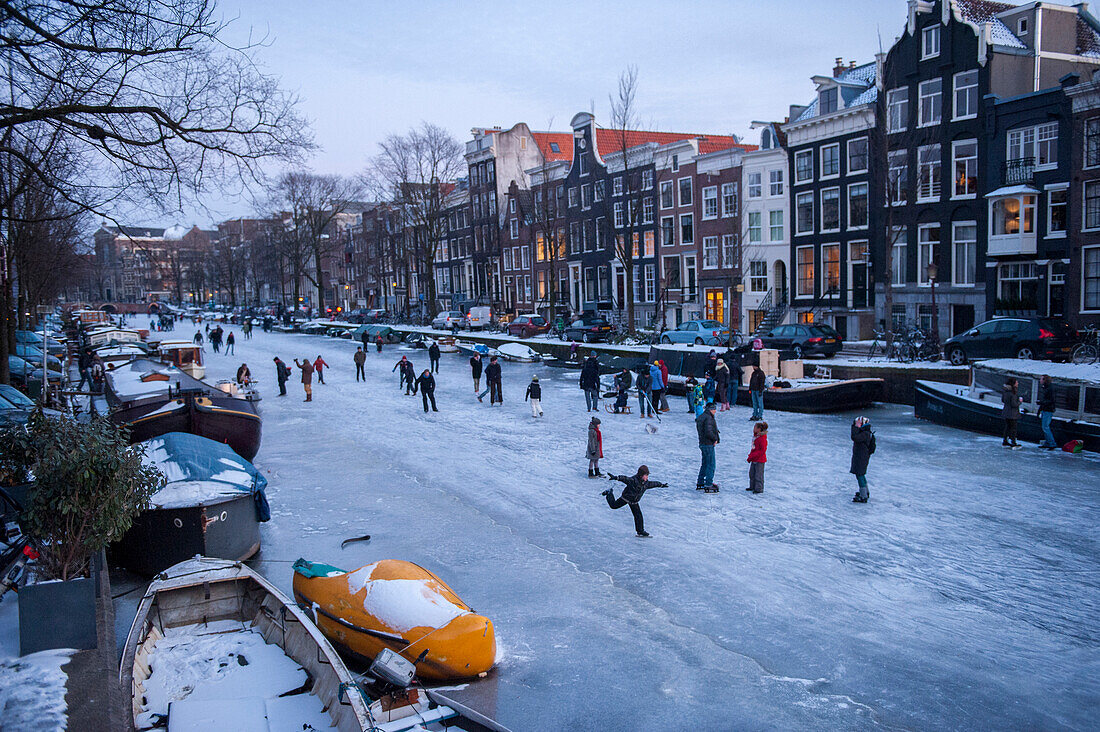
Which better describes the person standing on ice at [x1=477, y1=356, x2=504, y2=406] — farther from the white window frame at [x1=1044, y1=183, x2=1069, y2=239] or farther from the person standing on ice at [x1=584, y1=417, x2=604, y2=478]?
the white window frame at [x1=1044, y1=183, x2=1069, y2=239]

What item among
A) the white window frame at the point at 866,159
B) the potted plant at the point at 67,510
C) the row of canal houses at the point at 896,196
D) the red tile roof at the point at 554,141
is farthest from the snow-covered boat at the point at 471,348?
the potted plant at the point at 67,510

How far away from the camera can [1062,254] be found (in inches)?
1178

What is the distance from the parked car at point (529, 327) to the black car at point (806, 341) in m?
19.9

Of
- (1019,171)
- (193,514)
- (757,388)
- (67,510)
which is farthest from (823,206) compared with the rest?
(67,510)

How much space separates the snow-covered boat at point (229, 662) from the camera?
688 cm

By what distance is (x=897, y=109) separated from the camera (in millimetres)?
35562

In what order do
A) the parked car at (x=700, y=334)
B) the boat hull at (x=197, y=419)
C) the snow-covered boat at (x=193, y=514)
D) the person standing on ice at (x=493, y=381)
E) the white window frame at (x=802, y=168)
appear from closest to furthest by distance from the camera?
the snow-covered boat at (x=193, y=514), the boat hull at (x=197, y=419), the person standing on ice at (x=493, y=381), the parked car at (x=700, y=334), the white window frame at (x=802, y=168)

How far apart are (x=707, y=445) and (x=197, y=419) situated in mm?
10603

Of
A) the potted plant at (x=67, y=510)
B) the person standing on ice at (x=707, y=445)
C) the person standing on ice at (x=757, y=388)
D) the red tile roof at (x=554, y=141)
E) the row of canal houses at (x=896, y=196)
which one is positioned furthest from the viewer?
the red tile roof at (x=554, y=141)

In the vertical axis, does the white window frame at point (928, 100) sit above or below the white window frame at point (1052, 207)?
above

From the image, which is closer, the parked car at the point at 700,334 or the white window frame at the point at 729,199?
the parked car at the point at 700,334

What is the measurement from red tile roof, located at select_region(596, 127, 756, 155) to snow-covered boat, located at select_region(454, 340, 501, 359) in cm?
1785

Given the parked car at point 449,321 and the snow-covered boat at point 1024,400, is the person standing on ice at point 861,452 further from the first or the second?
the parked car at point 449,321

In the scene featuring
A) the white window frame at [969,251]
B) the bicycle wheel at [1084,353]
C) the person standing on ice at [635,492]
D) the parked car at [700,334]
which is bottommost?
the person standing on ice at [635,492]
